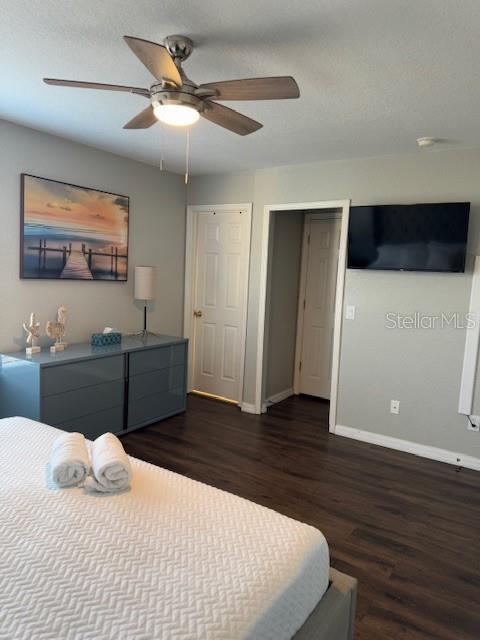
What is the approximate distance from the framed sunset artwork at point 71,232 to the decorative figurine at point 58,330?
311mm

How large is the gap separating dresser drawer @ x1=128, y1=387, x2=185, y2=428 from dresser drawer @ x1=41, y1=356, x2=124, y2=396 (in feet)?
1.25

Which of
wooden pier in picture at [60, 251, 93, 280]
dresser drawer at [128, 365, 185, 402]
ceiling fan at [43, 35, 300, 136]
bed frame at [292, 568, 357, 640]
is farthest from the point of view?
dresser drawer at [128, 365, 185, 402]

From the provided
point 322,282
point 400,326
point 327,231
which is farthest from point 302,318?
point 400,326

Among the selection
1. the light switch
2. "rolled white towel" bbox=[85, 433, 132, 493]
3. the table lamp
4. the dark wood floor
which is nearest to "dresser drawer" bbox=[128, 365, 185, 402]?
the dark wood floor

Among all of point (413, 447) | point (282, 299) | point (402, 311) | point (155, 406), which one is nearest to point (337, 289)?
point (402, 311)

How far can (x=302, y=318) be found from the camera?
204 inches

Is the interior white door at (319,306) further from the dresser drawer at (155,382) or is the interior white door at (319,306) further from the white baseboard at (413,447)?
the dresser drawer at (155,382)

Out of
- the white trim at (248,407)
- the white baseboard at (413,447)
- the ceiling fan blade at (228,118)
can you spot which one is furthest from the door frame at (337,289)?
the ceiling fan blade at (228,118)

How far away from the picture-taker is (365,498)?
285cm

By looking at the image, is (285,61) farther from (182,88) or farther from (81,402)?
(81,402)

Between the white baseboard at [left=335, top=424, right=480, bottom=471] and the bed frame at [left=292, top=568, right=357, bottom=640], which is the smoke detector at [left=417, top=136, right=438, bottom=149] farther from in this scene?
the bed frame at [left=292, top=568, right=357, bottom=640]

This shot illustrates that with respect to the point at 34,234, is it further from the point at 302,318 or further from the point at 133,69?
the point at 302,318

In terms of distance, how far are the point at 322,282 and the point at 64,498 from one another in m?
3.97

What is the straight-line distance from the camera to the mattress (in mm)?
1052
